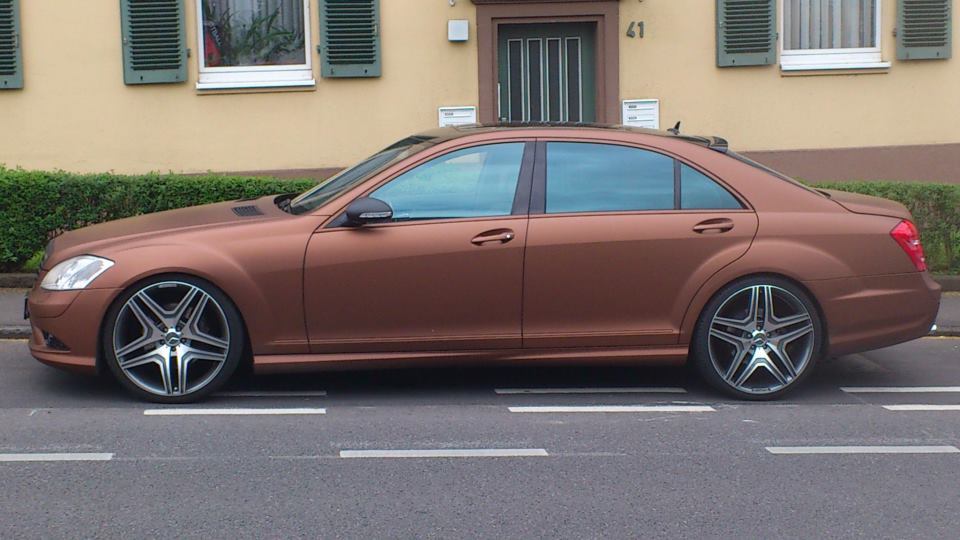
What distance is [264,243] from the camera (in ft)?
23.5

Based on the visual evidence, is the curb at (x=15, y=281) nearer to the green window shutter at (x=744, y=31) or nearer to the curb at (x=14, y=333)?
the curb at (x=14, y=333)

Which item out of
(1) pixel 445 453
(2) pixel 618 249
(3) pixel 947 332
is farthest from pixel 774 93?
(1) pixel 445 453

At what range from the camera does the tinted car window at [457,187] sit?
732 cm

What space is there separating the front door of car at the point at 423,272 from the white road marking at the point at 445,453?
0.98m

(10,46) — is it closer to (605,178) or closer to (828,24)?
(605,178)

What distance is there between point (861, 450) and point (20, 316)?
20.1ft

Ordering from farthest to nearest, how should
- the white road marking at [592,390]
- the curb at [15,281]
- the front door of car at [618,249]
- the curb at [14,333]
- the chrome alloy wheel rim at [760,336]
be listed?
the curb at [15,281]
the curb at [14,333]
the white road marking at [592,390]
the chrome alloy wheel rim at [760,336]
the front door of car at [618,249]

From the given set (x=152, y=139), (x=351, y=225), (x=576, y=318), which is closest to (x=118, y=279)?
(x=351, y=225)

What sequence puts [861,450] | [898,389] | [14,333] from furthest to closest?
[14,333] < [898,389] < [861,450]

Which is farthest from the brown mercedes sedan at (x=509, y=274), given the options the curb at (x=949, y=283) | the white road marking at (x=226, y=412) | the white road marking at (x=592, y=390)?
the curb at (x=949, y=283)

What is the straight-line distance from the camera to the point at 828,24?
1434cm

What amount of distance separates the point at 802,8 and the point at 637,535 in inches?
405

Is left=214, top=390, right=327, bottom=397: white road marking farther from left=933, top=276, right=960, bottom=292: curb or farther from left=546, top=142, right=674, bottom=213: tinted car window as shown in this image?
left=933, top=276, right=960, bottom=292: curb

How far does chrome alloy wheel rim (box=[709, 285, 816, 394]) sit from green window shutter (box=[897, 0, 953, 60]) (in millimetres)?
7539
